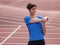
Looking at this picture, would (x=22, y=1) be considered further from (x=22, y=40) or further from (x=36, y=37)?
(x=36, y=37)

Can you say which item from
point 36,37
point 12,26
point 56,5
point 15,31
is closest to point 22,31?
point 15,31

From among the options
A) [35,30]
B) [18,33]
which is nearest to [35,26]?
[35,30]

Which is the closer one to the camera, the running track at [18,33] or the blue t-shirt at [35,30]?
the blue t-shirt at [35,30]

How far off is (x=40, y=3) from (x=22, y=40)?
45.8 ft

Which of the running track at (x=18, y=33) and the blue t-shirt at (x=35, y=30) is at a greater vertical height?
the blue t-shirt at (x=35, y=30)

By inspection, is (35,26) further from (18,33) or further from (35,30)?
(18,33)

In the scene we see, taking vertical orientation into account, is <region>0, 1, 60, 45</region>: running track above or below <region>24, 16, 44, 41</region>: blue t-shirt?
below

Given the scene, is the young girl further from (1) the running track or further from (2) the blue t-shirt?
(1) the running track

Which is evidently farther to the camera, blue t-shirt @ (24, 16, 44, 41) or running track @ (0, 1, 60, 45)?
running track @ (0, 1, 60, 45)

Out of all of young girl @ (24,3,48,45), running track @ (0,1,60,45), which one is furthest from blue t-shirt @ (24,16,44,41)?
running track @ (0,1,60,45)

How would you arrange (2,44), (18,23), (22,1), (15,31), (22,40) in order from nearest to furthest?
(2,44), (22,40), (15,31), (18,23), (22,1)

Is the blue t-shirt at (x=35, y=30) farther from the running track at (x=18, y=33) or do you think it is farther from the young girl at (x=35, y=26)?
the running track at (x=18, y=33)

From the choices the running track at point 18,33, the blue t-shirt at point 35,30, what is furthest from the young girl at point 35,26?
the running track at point 18,33

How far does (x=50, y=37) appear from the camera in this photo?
420 inches
